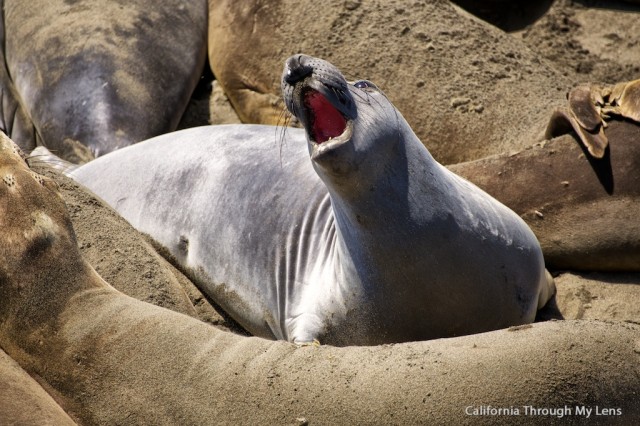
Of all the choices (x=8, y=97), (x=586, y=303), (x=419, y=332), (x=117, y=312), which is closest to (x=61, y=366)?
(x=117, y=312)

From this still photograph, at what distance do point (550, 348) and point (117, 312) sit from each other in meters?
1.22

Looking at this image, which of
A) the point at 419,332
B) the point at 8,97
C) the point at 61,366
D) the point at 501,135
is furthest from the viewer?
the point at 8,97

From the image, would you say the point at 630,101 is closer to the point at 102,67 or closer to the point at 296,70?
the point at 296,70

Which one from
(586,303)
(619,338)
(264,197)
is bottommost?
(586,303)

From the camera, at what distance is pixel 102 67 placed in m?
5.66

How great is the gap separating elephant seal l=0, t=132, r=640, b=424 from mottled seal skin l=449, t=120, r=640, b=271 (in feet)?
4.41

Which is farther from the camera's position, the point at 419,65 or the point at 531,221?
the point at 419,65

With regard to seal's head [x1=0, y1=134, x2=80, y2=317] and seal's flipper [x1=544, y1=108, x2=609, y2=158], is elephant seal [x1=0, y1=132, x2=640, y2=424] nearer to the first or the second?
seal's head [x1=0, y1=134, x2=80, y2=317]

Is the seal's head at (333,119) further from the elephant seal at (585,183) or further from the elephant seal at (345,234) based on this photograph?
the elephant seal at (585,183)

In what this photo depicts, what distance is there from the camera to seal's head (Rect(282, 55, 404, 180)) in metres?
3.23

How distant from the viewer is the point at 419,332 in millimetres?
3463

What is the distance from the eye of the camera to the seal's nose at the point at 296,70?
10.8 feet

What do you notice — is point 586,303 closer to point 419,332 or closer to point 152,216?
point 419,332

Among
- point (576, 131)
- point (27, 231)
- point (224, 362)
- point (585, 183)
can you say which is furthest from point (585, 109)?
point (27, 231)
